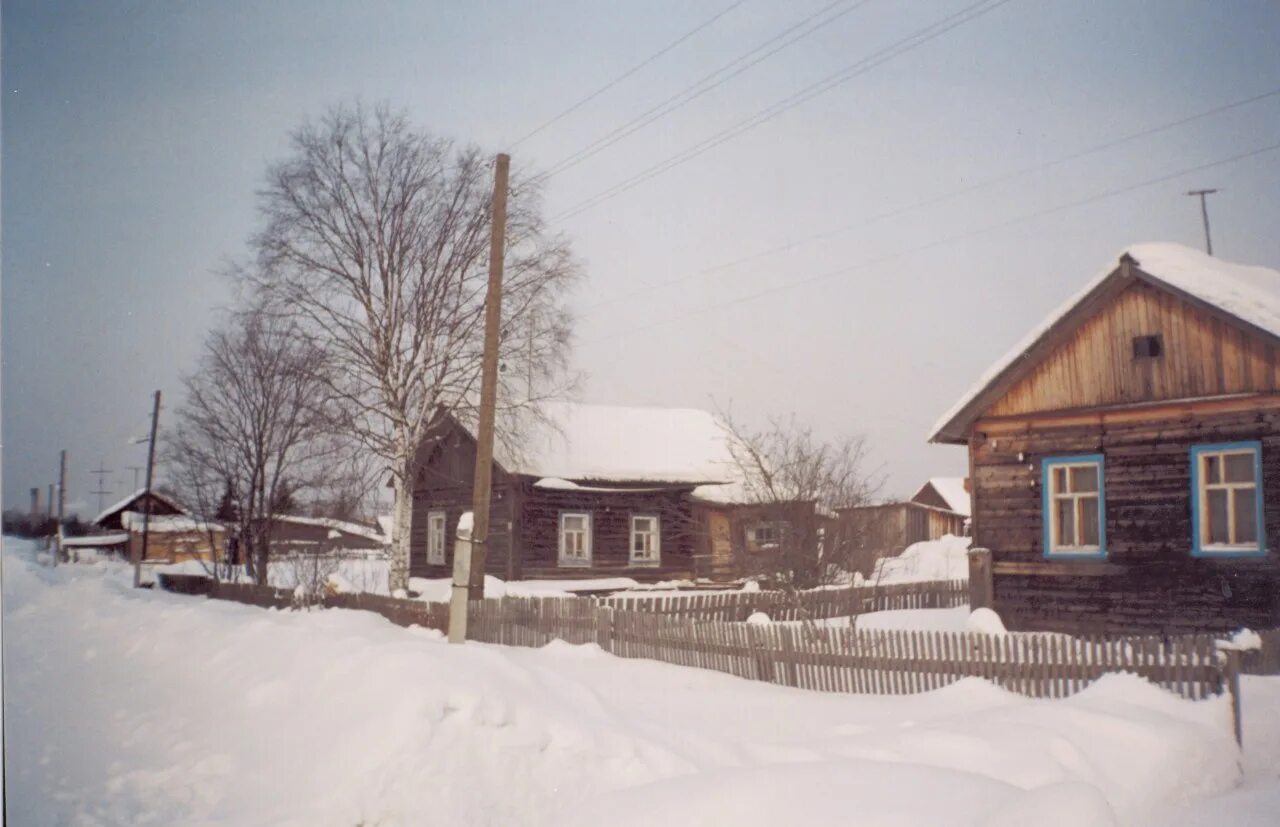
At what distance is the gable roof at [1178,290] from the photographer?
35.6 ft

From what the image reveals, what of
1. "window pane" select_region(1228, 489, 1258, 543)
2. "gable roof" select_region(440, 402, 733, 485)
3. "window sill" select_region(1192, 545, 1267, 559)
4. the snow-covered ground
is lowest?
the snow-covered ground

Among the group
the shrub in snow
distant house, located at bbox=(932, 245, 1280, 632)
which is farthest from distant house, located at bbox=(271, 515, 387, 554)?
distant house, located at bbox=(932, 245, 1280, 632)

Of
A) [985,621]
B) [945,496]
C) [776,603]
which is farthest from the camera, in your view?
[945,496]

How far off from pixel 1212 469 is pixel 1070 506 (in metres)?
2.08

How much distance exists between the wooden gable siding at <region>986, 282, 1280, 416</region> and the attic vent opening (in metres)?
0.05

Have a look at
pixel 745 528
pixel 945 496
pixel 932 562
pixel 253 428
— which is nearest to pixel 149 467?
pixel 253 428

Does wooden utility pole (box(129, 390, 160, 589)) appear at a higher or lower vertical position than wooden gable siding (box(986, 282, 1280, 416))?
lower

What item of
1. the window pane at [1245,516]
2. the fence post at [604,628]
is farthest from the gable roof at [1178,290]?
the fence post at [604,628]

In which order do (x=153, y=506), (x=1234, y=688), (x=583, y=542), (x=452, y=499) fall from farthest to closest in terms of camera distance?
(x=452, y=499), (x=583, y=542), (x=153, y=506), (x=1234, y=688)

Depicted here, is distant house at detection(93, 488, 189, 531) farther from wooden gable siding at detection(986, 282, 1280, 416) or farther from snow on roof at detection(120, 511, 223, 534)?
wooden gable siding at detection(986, 282, 1280, 416)

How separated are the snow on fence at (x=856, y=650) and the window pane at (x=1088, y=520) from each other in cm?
292

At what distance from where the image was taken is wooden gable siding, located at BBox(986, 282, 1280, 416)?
11.8 m

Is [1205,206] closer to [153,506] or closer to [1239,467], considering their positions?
[1239,467]

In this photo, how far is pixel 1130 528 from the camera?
13.1 metres
